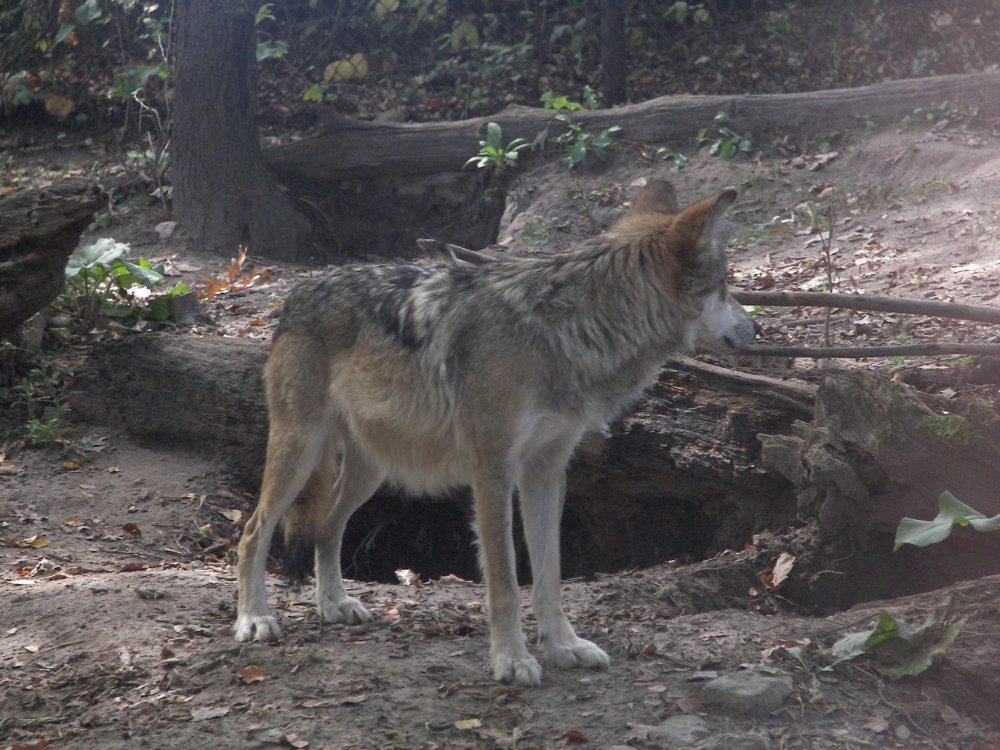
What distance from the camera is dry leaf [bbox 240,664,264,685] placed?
13.9ft

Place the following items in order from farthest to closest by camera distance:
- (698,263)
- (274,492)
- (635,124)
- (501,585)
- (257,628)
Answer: (635,124)
(274,492)
(257,628)
(698,263)
(501,585)

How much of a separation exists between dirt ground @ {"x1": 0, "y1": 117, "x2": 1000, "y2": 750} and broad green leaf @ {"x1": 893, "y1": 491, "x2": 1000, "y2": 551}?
0.37 meters

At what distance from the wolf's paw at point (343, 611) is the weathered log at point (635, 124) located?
7095mm

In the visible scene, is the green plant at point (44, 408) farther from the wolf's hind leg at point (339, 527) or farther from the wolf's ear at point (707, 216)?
the wolf's ear at point (707, 216)

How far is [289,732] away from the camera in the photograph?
3.78m

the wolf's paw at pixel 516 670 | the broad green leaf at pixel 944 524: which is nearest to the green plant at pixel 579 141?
the broad green leaf at pixel 944 524

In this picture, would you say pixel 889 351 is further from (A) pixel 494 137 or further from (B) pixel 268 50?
(B) pixel 268 50

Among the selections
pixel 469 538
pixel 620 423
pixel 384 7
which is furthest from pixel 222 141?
pixel 620 423

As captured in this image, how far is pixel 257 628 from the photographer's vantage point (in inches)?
187

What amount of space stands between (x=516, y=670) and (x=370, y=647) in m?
0.76

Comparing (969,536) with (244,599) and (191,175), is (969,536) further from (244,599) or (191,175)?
(191,175)

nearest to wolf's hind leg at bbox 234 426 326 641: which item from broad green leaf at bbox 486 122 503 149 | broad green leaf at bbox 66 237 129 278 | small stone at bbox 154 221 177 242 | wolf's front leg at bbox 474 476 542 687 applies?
wolf's front leg at bbox 474 476 542 687

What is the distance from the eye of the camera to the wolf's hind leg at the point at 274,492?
16.2ft

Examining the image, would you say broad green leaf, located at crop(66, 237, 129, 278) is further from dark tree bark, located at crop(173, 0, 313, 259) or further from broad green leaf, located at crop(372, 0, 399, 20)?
broad green leaf, located at crop(372, 0, 399, 20)
